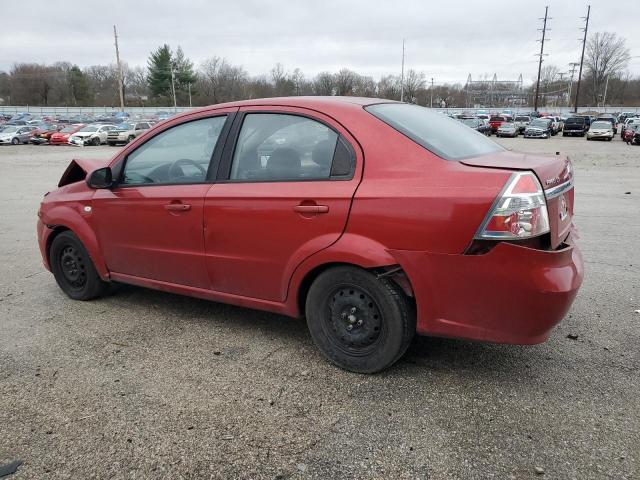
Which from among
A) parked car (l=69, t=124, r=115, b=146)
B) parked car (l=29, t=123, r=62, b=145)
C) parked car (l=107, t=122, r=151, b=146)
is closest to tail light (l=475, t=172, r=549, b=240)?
parked car (l=107, t=122, r=151, b=146)

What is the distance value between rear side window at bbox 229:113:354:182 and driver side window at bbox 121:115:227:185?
0.27m

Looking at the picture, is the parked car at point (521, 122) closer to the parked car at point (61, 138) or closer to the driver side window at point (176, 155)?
the parked car at point (61, 138)

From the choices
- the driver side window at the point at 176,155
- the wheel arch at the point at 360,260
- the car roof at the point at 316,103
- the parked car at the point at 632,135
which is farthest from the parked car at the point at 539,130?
the wheel arch at the point at 360,260

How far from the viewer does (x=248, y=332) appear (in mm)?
3932

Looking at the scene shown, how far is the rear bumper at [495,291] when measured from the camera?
2.67 m

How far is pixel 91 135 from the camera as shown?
34.7 metres

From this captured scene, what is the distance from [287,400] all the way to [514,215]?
5.28 ft

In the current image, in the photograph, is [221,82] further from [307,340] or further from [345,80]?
[307,340]

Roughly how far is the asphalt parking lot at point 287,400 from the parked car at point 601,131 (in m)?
35.3

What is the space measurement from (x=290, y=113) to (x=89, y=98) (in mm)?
107058

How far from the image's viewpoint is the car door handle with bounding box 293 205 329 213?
310 centimetres

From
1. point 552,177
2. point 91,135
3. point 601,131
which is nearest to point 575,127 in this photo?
point 601,131

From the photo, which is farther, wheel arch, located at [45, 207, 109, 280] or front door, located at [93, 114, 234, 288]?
wheel arch, located at [45, 207, 109, 280]

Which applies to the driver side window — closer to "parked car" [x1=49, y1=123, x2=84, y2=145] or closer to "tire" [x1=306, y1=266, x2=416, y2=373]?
"tire" [x1=306, y1=266, x2=416, y2=373]
